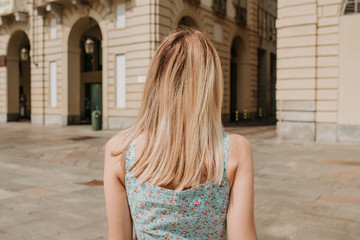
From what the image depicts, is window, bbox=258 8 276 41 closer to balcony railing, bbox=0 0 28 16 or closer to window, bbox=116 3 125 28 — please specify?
window, bbox=116 3 125 28

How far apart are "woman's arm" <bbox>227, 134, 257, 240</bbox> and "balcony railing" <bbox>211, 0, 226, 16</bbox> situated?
20605 mm

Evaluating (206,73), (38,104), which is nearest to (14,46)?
(38,104)

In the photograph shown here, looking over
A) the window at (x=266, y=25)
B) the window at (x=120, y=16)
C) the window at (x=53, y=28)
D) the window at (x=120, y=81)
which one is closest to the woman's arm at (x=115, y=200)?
the window at (x=120, y=81)

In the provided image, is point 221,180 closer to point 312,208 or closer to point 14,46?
point 312,208

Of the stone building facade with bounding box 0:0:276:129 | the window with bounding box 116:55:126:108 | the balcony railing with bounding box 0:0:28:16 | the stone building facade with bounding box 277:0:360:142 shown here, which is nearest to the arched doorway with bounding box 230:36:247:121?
the stone building facade with bounding box 0:0:276:129

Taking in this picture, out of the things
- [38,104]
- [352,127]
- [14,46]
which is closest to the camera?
[352,127]

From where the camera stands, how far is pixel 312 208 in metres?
4.88

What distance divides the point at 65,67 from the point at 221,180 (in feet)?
66.0

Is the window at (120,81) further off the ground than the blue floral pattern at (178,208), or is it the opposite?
the window at (120,81)

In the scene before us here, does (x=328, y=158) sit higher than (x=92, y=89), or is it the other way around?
(x=92, y=89)

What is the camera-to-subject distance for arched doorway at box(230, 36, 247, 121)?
2475 centimetres

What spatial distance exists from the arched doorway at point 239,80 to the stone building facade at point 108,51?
0.22ft

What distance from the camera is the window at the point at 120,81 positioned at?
17.7 meters

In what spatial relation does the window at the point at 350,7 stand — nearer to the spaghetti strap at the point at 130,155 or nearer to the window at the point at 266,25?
the spaghetti strap at the point at 130,155
